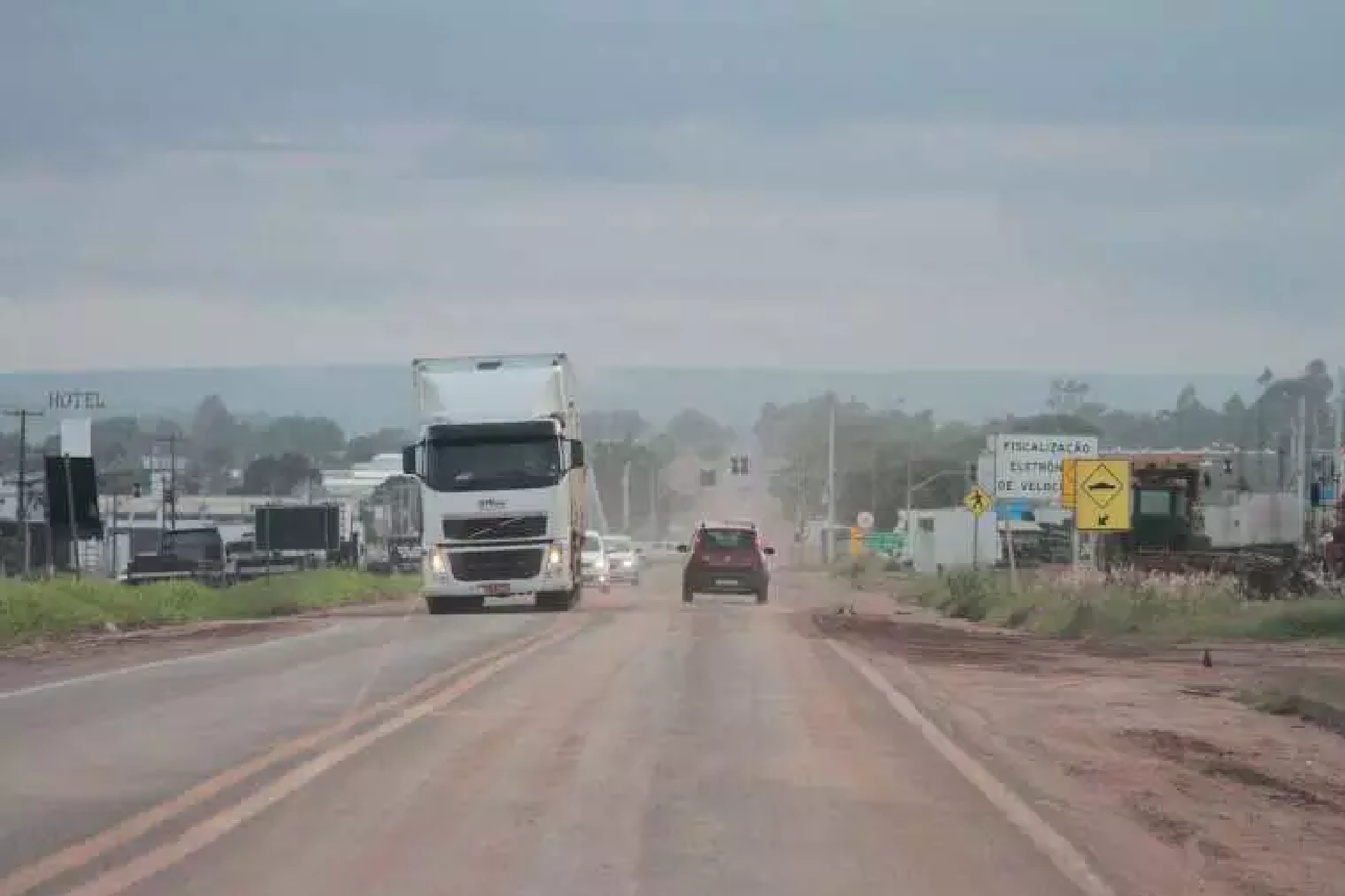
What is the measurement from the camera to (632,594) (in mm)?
59281

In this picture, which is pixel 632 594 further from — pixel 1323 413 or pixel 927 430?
pixel 927 430

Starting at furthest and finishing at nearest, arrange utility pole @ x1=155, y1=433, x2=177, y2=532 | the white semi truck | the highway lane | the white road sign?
1. utility pole @ x1=155, y1=433, x2=177, y2=532
2. the white road sign
3. the white semi truck
4. the highway lane

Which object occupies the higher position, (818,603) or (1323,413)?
(1323,413)

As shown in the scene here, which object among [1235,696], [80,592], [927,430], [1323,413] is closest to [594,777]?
[1235,696]

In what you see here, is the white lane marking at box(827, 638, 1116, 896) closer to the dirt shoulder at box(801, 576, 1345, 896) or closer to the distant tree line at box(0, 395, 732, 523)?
the dirt shoulder at box(801, 576, 1345, 896)

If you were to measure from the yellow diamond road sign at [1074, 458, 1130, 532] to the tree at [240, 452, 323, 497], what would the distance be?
91711 millimetres

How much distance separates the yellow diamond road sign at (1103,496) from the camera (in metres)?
36.3

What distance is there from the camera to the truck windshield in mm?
38438

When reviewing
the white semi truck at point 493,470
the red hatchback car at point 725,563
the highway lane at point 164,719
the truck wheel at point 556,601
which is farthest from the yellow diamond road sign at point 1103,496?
the red hatchback car at point 725,563

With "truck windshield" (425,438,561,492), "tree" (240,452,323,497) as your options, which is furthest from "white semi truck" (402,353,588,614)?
"tree" (240,452,323,497)

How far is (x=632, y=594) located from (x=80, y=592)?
25541mm

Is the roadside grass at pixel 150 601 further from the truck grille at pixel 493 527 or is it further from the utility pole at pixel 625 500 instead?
the utility pole at pixel 625 500

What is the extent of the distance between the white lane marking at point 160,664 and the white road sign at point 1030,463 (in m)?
16.5

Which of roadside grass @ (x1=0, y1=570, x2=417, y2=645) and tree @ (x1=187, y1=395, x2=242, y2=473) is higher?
tree @ (x1=187, y1=395, x2=242, y2=473)
